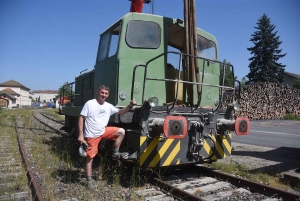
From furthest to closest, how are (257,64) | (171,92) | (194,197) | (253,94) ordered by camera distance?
(257,64) < (253,94) < (171,92) < (194,197)

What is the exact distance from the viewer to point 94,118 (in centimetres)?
383

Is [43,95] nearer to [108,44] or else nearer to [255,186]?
[108,44]

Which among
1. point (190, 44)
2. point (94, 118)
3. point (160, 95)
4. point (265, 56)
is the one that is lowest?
point (94, 118)

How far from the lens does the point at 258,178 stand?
4305mm

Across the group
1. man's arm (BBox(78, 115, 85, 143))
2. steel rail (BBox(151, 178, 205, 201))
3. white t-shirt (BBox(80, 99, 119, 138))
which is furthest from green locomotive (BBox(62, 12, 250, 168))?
man's arm (BBox(78, 115, 85, 143))

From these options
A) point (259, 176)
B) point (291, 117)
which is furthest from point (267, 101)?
point (259, 176)

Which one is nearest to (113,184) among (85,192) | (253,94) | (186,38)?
(85,192)

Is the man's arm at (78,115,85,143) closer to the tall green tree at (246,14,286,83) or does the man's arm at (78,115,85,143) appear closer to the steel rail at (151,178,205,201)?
the steel rail at (151,178,205,201)

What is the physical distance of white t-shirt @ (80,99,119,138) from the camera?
3.80 meters

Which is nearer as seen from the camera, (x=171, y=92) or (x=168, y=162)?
(x=168, y=162)

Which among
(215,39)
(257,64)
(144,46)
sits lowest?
(144,46)

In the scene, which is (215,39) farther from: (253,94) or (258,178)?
(253,94)

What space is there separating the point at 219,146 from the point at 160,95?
4.85 ft

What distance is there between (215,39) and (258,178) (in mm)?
3240
